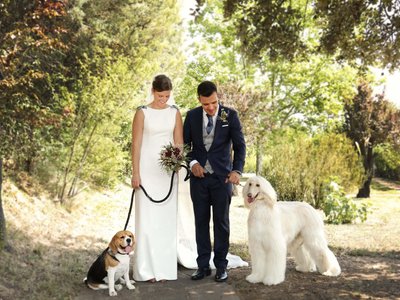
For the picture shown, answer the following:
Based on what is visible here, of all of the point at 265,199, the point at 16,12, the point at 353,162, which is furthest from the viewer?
the point at 353,162

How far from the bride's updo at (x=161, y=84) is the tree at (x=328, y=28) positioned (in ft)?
6.34

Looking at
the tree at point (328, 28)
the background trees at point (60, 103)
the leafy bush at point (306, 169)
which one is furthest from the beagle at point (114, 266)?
the leafy bush at point (306, 169)

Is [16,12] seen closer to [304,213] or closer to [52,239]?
[52,239]

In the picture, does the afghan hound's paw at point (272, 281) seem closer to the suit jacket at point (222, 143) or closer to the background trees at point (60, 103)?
the suit jacket at point (222, 143)

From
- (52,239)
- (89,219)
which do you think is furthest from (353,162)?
(52,239)

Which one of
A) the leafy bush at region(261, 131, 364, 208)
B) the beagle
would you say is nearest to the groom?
the beagle

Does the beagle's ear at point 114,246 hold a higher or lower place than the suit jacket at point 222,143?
lower

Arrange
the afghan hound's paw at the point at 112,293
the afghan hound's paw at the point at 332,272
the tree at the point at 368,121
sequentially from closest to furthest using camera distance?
the afghan hound's paw at the point at 112,293 → the afghan hound's paw at the point at 332,272 → the tree at the point at 368,121

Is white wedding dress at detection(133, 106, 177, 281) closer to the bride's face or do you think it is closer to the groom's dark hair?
the bride's face

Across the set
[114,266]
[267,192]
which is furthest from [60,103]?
[267,192]

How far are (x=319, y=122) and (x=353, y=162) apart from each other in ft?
33.8

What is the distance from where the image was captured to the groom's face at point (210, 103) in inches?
195

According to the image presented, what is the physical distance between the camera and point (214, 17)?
26344 mm

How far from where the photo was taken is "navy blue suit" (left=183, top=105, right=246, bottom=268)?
5012 millimetres
